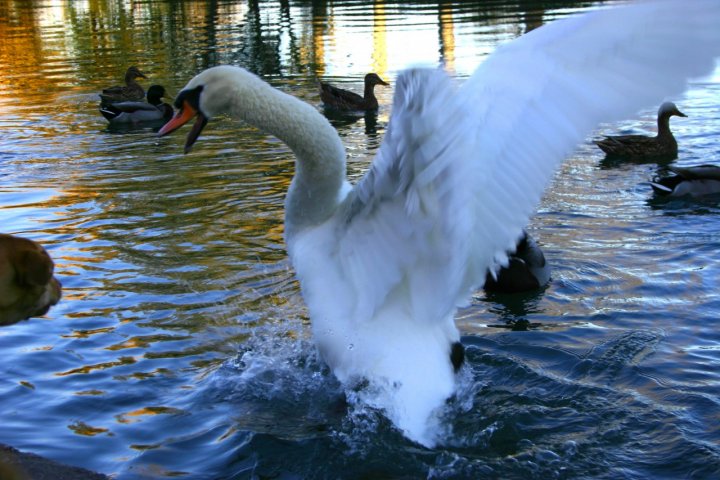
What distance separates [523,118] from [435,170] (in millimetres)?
734

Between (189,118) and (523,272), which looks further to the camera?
(523,272)

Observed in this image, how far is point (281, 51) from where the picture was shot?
21219 mm

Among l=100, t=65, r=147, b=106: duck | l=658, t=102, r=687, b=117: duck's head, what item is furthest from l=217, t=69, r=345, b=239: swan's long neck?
l=100, t=65, r=147, b=106: duck

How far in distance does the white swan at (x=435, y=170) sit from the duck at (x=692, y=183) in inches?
191

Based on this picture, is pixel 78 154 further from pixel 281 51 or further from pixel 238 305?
pixel 281 51

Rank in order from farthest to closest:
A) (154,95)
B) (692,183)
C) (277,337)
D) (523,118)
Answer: (154,95), (692,183), (277,337), (523,118)

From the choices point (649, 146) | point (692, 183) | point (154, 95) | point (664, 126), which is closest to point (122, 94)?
point (154, 95)

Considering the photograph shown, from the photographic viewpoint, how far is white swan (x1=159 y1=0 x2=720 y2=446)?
3.62 metres

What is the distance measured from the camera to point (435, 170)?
3.46 meters

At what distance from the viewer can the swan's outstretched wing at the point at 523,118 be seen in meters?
3.82

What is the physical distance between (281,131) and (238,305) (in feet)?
7.18

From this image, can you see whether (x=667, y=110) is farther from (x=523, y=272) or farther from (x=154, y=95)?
(x=154, y=95)

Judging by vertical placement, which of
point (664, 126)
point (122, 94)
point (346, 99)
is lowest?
point (664, 126)

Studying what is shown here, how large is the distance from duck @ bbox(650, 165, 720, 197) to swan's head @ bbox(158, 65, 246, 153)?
5.40 metres
